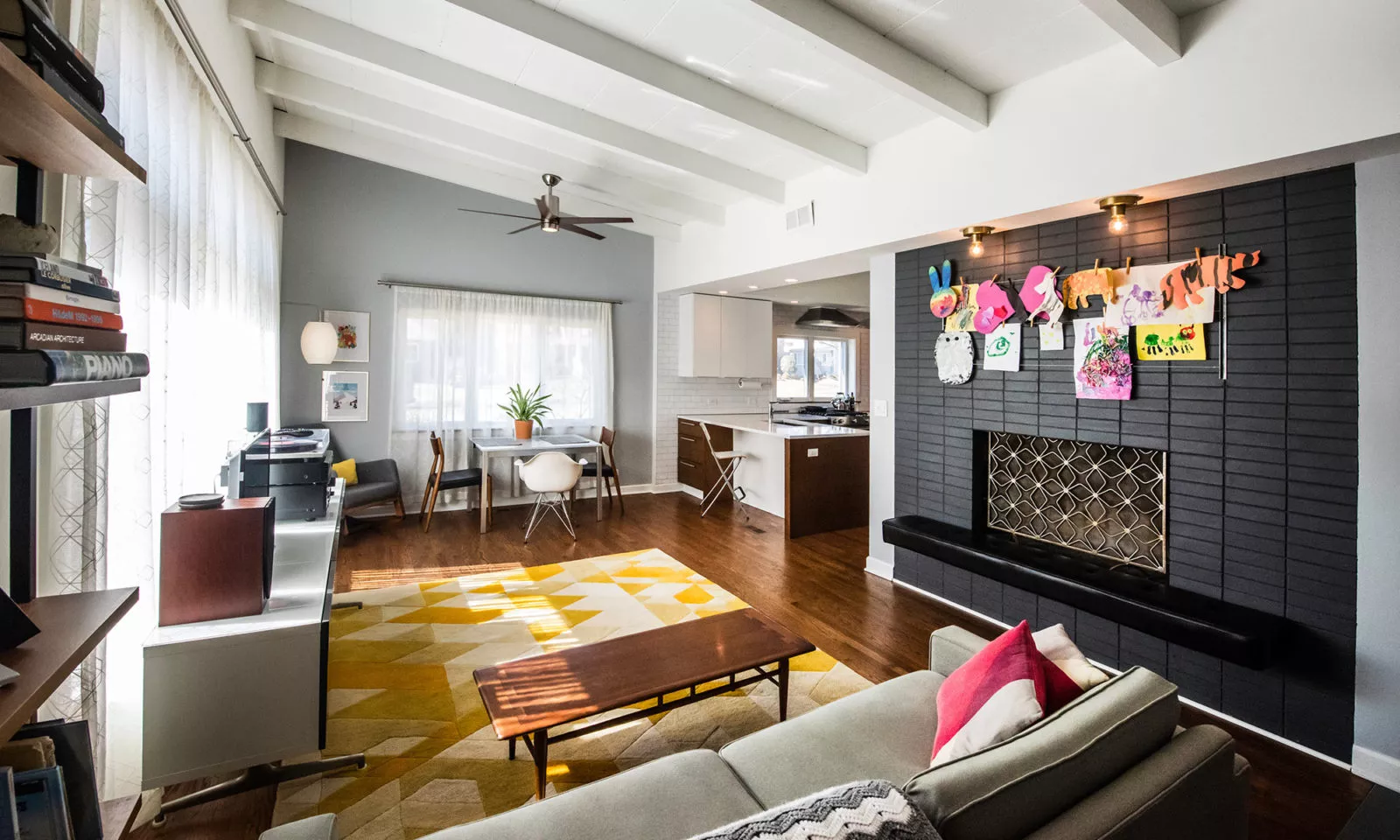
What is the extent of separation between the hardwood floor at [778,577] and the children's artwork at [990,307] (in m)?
1.65

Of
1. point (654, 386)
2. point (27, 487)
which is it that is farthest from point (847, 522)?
point (27, 487)

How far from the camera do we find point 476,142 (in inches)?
188

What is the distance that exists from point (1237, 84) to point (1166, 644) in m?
2.25

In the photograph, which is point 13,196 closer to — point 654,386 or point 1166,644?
point 1166,644

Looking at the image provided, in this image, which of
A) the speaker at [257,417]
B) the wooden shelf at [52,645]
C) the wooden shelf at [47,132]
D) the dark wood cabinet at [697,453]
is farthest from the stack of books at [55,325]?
the dark wood cabinet at [697,453]

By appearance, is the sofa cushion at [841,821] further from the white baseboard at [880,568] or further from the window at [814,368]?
the window at [814,368]

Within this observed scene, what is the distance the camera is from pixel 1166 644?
2.75 meters

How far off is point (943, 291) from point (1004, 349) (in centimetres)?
53

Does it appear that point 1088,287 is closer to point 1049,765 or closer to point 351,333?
point 1049,765

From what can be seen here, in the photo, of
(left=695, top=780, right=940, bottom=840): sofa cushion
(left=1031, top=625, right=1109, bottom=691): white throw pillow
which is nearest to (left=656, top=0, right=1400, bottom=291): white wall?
(left=1031, top=625, right=1109, bottom=691): white throw pillow

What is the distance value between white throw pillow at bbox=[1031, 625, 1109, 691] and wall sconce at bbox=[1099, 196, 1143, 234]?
2.00 metres

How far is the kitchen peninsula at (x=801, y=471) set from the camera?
5160mm

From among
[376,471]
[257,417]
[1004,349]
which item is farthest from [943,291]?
[376,471]

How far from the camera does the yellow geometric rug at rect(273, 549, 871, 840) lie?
80.0 inches
